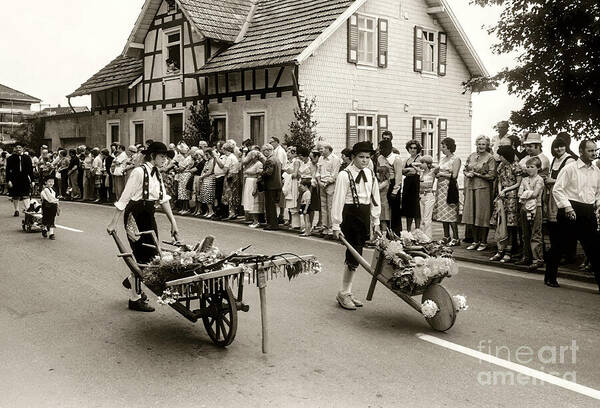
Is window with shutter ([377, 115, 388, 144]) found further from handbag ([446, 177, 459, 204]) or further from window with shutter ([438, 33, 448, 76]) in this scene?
handbag ([446, 177, 459, 204])

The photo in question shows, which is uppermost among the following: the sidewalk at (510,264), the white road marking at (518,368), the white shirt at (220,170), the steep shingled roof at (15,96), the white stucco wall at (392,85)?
the steep shingled roof at (15,96)

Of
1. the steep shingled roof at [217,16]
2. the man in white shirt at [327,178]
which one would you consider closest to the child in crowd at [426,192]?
the man in white shirt at [327,178]

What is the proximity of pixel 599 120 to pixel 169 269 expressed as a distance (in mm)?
9959

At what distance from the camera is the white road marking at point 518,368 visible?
531 cm

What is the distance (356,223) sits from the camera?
27.2ft

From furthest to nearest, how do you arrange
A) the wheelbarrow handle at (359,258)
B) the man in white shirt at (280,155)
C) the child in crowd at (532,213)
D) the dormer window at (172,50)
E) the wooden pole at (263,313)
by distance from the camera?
the dormer window at (172,50) < the man in white shirt at (280,155) < the child in crowd at (532,213) < the wheelbarrow handle at (359,258) < the wooden pole at (263,313)

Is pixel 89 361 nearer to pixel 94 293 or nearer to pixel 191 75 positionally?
pixel 94 293

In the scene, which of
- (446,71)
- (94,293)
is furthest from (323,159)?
(446,71)

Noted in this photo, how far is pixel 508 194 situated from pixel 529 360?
19.2ft

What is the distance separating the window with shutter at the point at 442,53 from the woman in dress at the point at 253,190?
497 inches

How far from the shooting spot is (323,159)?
14.8m

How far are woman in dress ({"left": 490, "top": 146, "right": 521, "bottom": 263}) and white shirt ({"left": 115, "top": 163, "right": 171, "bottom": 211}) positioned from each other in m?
6.04

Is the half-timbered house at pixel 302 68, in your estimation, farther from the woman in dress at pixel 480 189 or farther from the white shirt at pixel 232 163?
the woman in dress at pixel 480 189

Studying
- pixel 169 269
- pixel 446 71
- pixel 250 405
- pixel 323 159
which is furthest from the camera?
pixel 446 71
